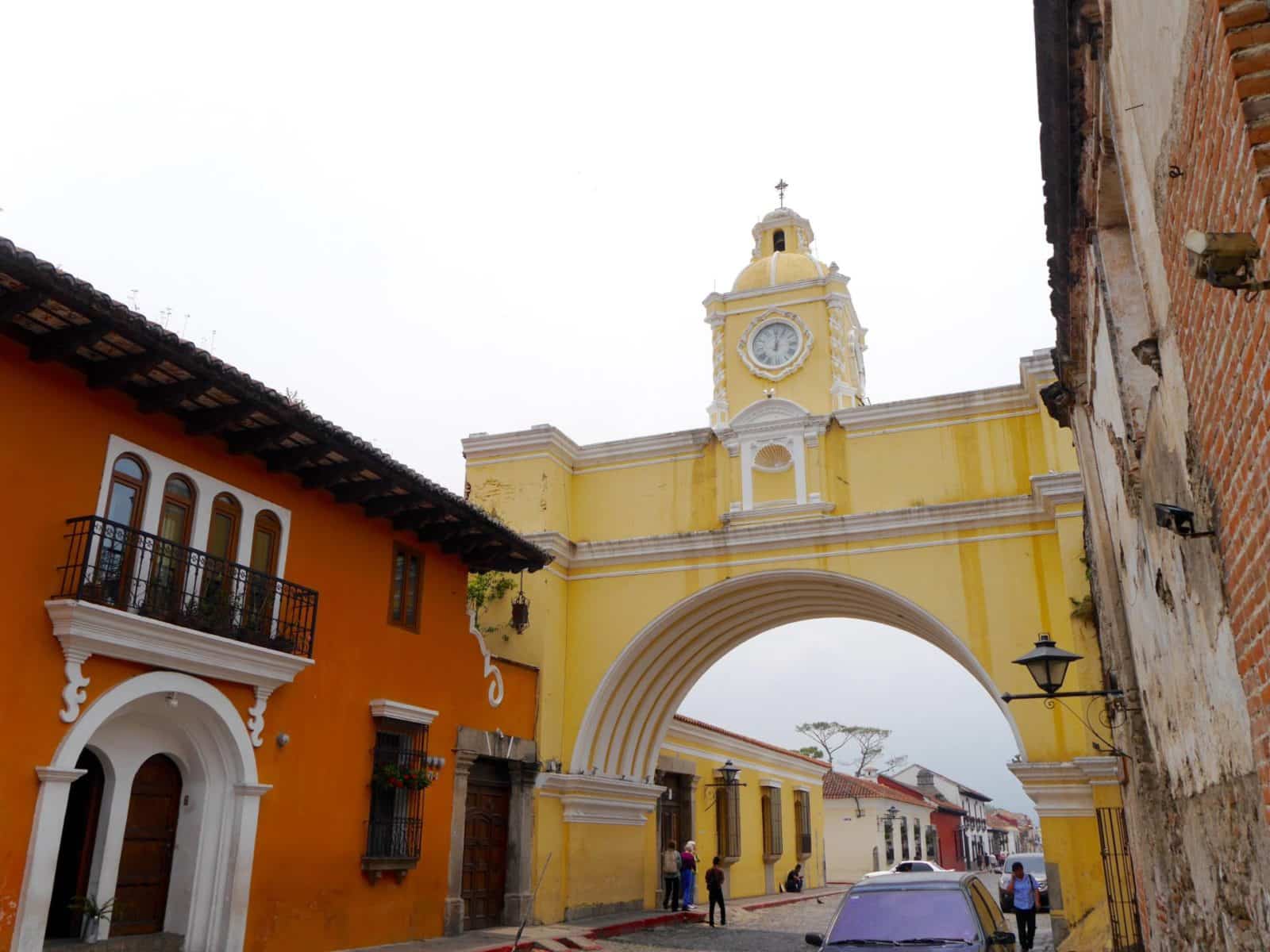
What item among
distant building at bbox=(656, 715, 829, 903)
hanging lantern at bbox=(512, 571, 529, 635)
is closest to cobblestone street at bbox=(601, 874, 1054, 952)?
distant building at bbox=(656, 715, 829, 903)

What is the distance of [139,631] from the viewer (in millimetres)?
9633

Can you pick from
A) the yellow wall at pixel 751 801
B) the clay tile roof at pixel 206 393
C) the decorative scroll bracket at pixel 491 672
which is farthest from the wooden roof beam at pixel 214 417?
the yellow wall at pixel 751 801

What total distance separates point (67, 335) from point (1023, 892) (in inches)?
538

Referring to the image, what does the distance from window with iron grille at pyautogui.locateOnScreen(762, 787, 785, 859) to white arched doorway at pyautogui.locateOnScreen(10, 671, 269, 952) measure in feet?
69.9

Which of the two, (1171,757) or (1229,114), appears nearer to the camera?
(1229,114)

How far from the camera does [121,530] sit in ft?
32.2

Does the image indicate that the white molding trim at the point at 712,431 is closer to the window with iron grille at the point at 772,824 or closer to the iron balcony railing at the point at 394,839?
the iron balcony railing at the point at 394,839

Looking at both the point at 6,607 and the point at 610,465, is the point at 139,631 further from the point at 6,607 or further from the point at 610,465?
the point at 610,465

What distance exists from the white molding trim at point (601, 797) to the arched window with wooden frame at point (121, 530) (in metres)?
8.83

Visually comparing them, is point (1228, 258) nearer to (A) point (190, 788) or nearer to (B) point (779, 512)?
(A) point (190, 788)

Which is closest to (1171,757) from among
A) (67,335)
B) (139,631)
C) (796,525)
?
(139,631)

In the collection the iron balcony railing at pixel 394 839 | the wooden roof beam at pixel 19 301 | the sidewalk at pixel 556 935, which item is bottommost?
the sidewalk at pixel 556 935

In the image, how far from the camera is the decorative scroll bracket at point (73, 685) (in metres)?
9.17

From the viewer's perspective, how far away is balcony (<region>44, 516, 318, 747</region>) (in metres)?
9.26
